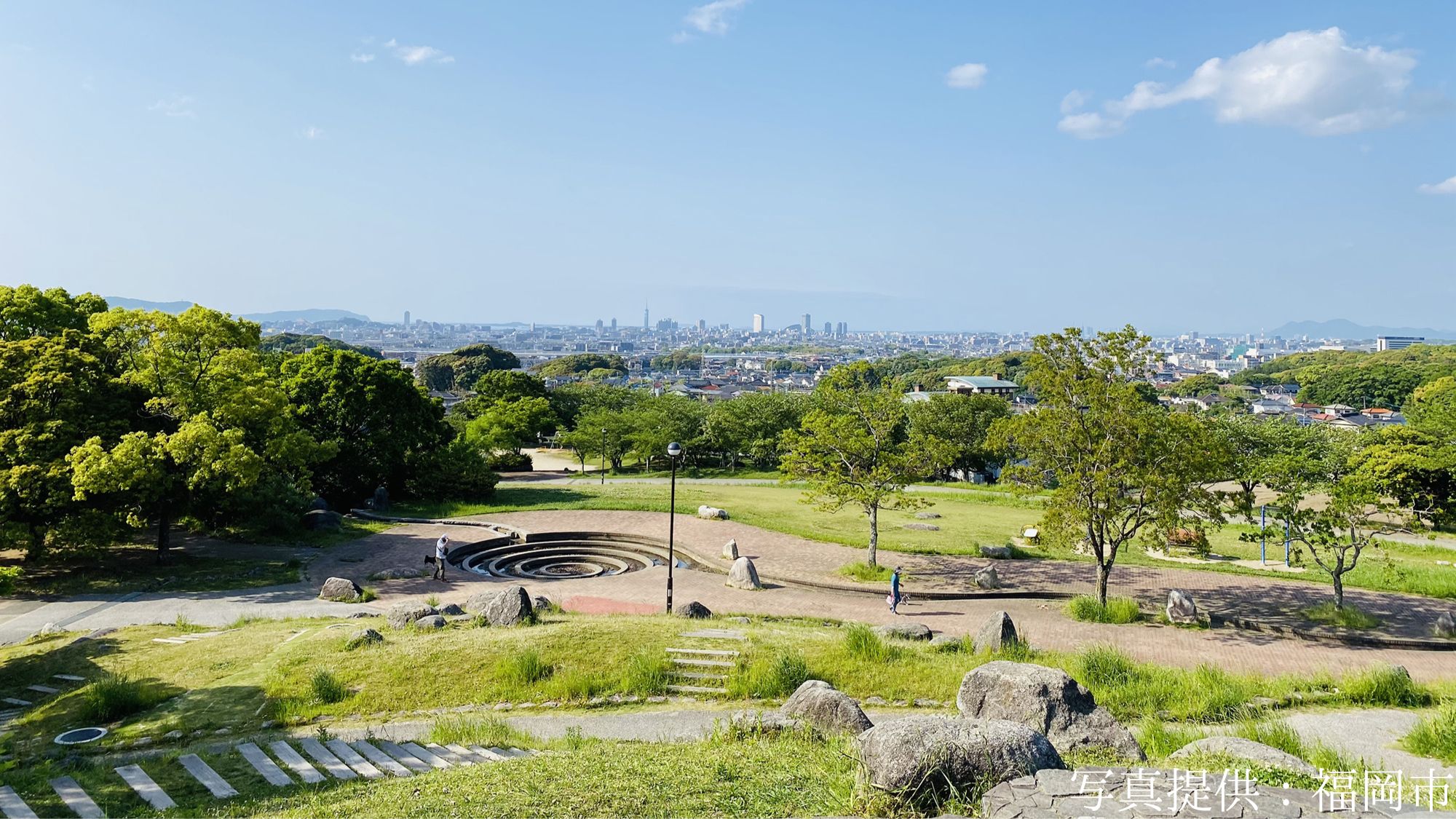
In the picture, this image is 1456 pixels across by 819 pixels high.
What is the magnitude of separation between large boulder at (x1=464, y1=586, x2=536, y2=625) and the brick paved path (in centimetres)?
326

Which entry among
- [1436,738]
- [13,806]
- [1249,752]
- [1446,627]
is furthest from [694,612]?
[1446,627]

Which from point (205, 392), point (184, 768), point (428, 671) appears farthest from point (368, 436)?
point (184, 768)

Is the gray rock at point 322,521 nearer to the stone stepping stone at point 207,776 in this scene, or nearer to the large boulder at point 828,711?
the stone stepping stone at point 207,776

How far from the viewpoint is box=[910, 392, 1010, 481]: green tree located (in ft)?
169

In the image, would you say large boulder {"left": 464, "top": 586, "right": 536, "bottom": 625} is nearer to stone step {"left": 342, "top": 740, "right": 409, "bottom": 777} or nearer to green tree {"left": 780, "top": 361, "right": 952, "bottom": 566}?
stone step {"left": 342, "top": 740, "right": 409, "bottom": 777}

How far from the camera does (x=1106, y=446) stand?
62.0 ft

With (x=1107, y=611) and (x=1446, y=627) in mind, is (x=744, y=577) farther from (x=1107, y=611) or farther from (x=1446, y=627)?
(x=1446, y=627)

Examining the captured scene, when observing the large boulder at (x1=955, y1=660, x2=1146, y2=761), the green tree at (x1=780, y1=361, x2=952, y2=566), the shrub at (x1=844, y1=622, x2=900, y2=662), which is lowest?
the shrub at (x1=844, y1=622, x2=900, y2=662)

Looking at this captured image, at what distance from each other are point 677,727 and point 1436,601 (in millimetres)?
21134

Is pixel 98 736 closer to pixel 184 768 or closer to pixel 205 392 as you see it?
pixel 184 768

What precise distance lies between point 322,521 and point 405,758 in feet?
70.6

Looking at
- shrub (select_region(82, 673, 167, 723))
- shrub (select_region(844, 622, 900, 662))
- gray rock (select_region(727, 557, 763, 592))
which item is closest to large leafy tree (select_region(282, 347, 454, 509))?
gray rock (select_region(727, 557, 763, 592))

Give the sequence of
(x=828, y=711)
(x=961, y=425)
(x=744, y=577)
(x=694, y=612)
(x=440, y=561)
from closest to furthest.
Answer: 1. (x=828, y=711)
2. (x=694, y=612)
3. (x=744, y=577)
4. (x=440, y=561)
5. (x=961, y=425)

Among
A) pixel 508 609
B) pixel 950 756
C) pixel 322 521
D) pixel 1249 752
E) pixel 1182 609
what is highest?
pixel 950 756
